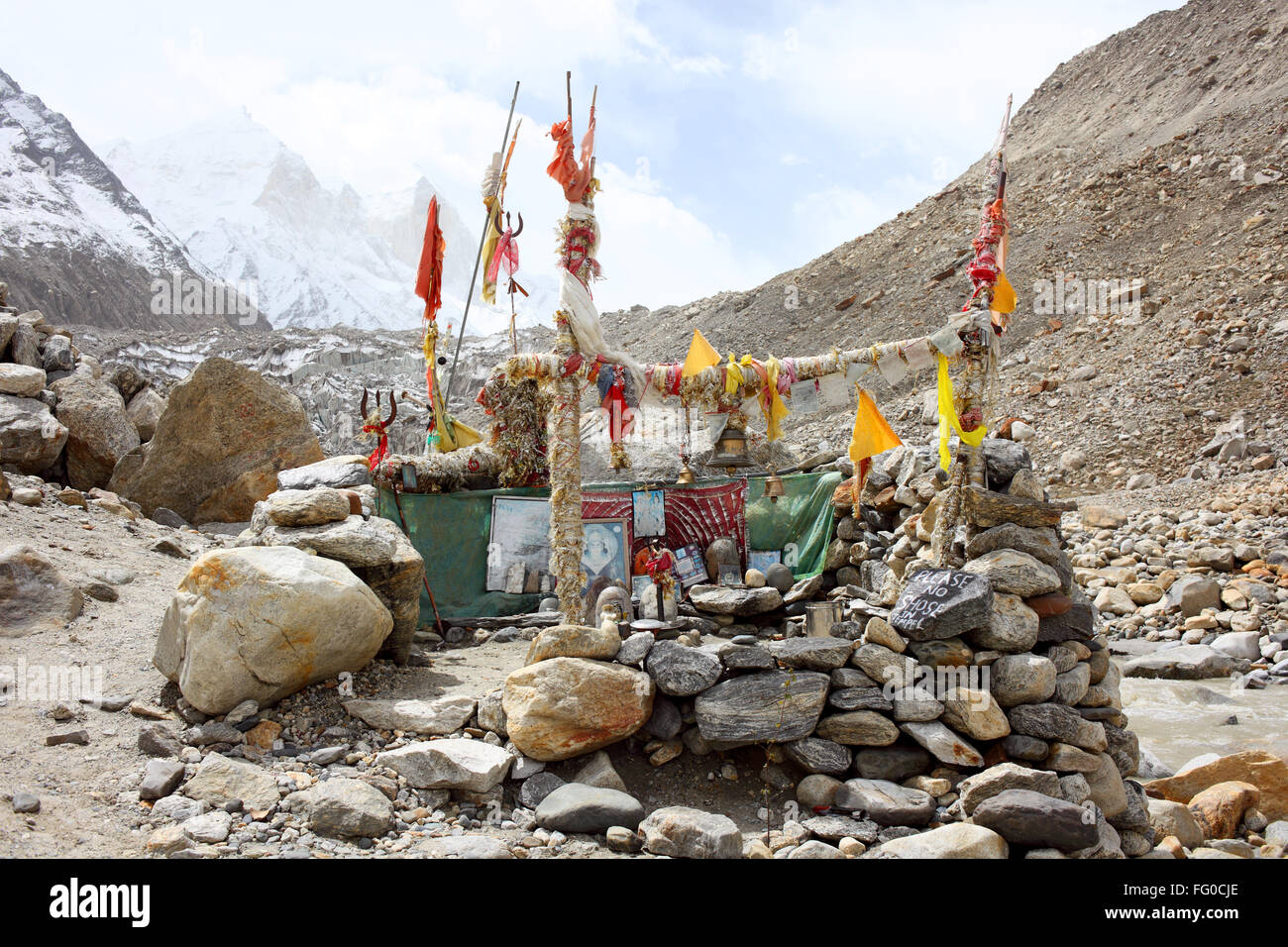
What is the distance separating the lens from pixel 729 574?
338 inches

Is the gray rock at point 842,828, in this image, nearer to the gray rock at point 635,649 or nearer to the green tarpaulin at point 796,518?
the gray rock at point 635,649

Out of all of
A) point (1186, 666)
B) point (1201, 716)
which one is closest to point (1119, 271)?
point (1186, 666)

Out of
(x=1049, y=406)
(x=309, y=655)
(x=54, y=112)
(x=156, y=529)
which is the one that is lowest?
(x=309, y=655)

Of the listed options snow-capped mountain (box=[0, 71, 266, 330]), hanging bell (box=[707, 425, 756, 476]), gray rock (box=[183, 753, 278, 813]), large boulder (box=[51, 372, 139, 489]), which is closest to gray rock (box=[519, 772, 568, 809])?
gray rock (box=[183, 753, 278, 813])

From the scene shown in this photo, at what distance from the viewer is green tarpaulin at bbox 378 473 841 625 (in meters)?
8.51

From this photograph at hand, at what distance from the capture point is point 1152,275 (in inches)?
734

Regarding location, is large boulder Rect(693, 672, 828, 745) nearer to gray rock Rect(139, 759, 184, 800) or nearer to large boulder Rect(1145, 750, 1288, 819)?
gray rock Rect(139, 759, 184, 800)

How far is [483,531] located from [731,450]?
3.02m

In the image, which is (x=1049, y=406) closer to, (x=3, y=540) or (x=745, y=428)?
(x=745, y=428)

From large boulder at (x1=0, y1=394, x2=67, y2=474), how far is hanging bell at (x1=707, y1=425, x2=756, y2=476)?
25.5ft

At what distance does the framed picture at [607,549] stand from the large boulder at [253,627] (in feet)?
12.0

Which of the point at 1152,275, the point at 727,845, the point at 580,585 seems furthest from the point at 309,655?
the point at 1152,275

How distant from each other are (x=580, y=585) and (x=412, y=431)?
1575cm

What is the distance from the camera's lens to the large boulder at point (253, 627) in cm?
468
